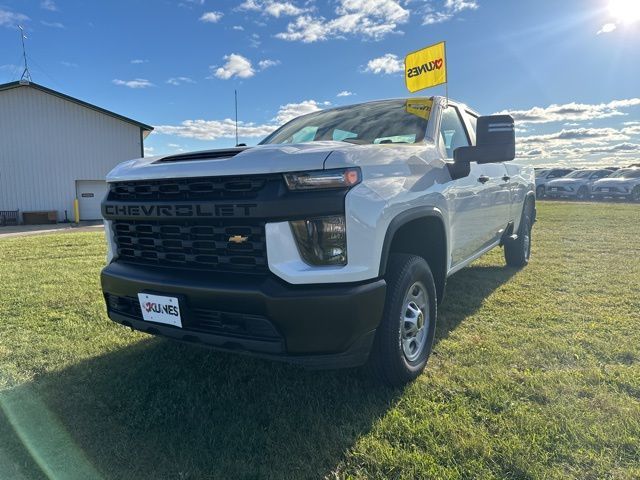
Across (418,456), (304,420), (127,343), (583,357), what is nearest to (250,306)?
(304,420)

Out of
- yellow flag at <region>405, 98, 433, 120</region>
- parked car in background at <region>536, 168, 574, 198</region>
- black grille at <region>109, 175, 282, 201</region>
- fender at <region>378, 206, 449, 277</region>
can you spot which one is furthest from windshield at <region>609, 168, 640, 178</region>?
black grille at <region>109, 175, 282, 201</region>

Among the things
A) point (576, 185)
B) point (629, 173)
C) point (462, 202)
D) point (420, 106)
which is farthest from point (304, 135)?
point (576, 185)

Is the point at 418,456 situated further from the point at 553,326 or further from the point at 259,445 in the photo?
the point at 553,326

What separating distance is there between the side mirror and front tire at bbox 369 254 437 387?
0.90 meters

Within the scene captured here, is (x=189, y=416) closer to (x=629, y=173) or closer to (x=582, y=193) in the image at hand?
(x=629, y=173)

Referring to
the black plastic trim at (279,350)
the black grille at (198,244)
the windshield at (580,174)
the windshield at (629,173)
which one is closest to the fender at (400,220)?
the black plastic trim at (279,350)

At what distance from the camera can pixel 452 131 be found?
3.90 m

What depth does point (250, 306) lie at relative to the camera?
2.22 metres

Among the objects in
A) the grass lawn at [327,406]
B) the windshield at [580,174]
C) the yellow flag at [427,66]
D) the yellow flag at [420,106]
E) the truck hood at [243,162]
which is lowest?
the grass lawn at [327,406]

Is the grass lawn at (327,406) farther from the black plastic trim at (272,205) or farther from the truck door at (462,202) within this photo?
the black plastic trim at (272,205)

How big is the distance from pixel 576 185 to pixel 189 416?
93.6ft

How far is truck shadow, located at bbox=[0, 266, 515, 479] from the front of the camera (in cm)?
217

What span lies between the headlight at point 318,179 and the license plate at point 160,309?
2.85 ft

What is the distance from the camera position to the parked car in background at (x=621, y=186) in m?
23.2
